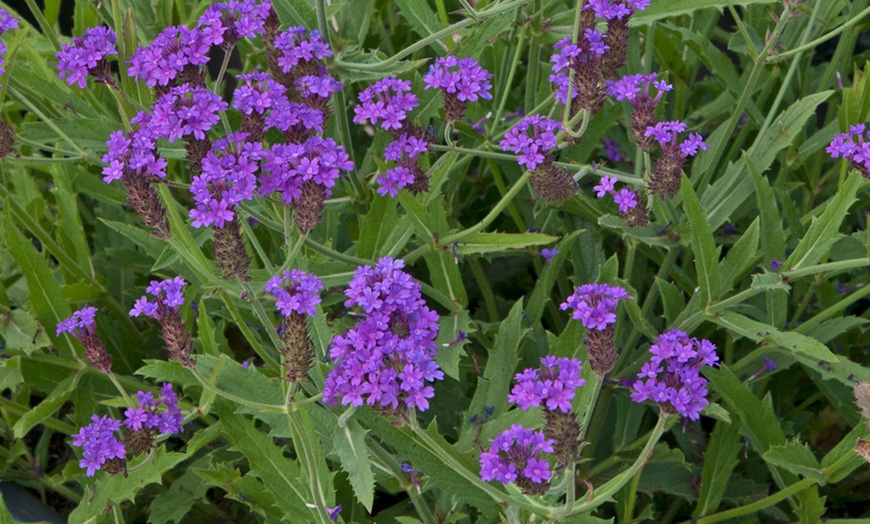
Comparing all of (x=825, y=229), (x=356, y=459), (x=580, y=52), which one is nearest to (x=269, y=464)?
(x=356, y=459)

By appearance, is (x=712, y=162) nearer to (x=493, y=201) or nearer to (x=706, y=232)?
(x=706, y=232)

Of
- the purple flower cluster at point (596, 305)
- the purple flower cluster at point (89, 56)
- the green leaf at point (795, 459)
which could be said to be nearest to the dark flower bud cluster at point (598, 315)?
the purple flower cluster at point (596, 305)

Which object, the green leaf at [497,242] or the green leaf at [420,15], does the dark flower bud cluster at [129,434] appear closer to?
the green leaf at [497,242]

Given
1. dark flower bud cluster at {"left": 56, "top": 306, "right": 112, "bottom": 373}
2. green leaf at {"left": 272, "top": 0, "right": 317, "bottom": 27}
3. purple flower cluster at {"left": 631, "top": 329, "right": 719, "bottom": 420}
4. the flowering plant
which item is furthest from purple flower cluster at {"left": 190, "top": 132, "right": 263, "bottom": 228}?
purple flower cluster at {"left": 631, "top": 329, "right": 719, "bottom": 420}

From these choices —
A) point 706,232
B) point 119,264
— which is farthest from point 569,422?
point 119,264

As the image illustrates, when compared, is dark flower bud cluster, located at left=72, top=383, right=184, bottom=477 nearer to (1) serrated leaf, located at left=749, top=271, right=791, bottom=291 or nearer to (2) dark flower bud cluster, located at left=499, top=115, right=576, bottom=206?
(2) dark flower bud cluster, located at left=499, top=115, right=576, bottom=206

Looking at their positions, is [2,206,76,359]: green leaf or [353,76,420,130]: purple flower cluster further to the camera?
[2,206,76,359]: green leaf
